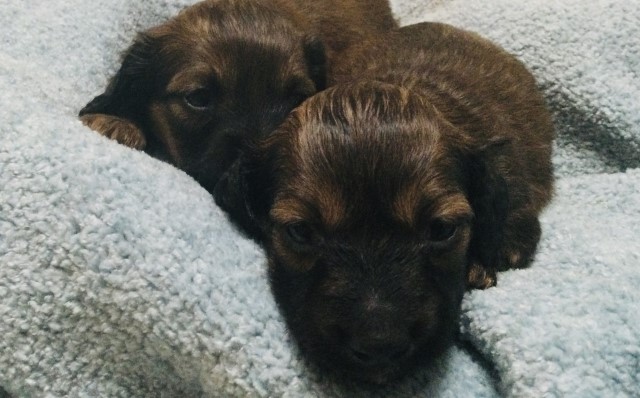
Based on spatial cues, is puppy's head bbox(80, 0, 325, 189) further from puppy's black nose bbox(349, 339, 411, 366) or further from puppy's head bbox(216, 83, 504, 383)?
puppy's black nose bbox(349, 339, 411, 366)

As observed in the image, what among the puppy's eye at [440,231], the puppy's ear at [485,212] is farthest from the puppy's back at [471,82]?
the puppy's eye at [440,231]

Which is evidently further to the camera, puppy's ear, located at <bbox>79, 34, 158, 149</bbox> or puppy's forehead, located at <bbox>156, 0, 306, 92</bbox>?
puppy's ear, located at <bbox>79, 34, 158, 149</bbox>

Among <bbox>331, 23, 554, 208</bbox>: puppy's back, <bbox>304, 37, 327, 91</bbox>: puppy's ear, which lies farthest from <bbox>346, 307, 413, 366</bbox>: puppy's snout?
<bbox>304, 37, 327, 91</bbox>: puppy's ear

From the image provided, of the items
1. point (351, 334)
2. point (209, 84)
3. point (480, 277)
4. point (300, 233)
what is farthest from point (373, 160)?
point (209, 84)

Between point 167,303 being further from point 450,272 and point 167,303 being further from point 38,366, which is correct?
point 450,272

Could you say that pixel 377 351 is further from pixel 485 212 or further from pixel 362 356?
pixel 485 212

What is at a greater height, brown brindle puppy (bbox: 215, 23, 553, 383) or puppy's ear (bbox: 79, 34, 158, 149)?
brown brindle puppy (bbox: 215, 23, 553, 383)

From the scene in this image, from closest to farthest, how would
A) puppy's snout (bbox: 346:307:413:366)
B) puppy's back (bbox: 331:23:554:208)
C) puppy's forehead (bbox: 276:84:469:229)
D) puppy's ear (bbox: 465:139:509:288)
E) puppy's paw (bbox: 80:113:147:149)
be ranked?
puppy's snout (bbox: 346:307:413:366) → puppy's forehead (bbox: 276:84:469:229) → puppy's ear (bbox: 465:139:509:288) → puppy's back (bbox: 331:23:554:208) → puppy's paw (bbox: 80:113:147:149)
